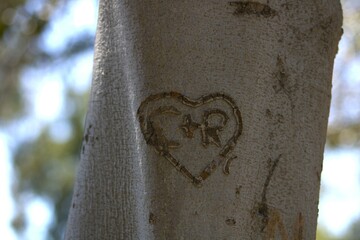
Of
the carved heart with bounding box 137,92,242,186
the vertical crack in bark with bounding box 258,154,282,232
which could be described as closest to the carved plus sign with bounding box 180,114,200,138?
the carved heart with bounding box 137,92,242,186

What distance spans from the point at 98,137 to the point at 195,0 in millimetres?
218

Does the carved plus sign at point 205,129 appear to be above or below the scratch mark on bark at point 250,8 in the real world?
below

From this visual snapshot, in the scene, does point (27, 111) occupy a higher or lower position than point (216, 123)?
higher

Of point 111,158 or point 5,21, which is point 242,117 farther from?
point 5,21

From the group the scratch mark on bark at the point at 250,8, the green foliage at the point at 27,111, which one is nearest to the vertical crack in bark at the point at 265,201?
the scratch mark on bark at the point at 250,8

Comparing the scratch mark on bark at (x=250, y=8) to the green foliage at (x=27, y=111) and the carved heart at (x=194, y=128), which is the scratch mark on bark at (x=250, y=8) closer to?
the carved heart at (x=194, y=128)

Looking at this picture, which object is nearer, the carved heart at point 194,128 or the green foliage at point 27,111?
the carved heart at point 194,128

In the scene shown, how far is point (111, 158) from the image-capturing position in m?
1.03

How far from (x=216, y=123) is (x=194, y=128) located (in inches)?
1.2

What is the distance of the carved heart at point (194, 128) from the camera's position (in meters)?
0.94

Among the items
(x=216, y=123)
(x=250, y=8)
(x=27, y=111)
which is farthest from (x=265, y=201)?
(x=27, y=111)

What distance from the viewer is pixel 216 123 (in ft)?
3.13

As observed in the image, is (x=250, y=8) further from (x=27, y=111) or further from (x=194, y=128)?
(x=27, y=111)

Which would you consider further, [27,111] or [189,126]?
[27,111]
